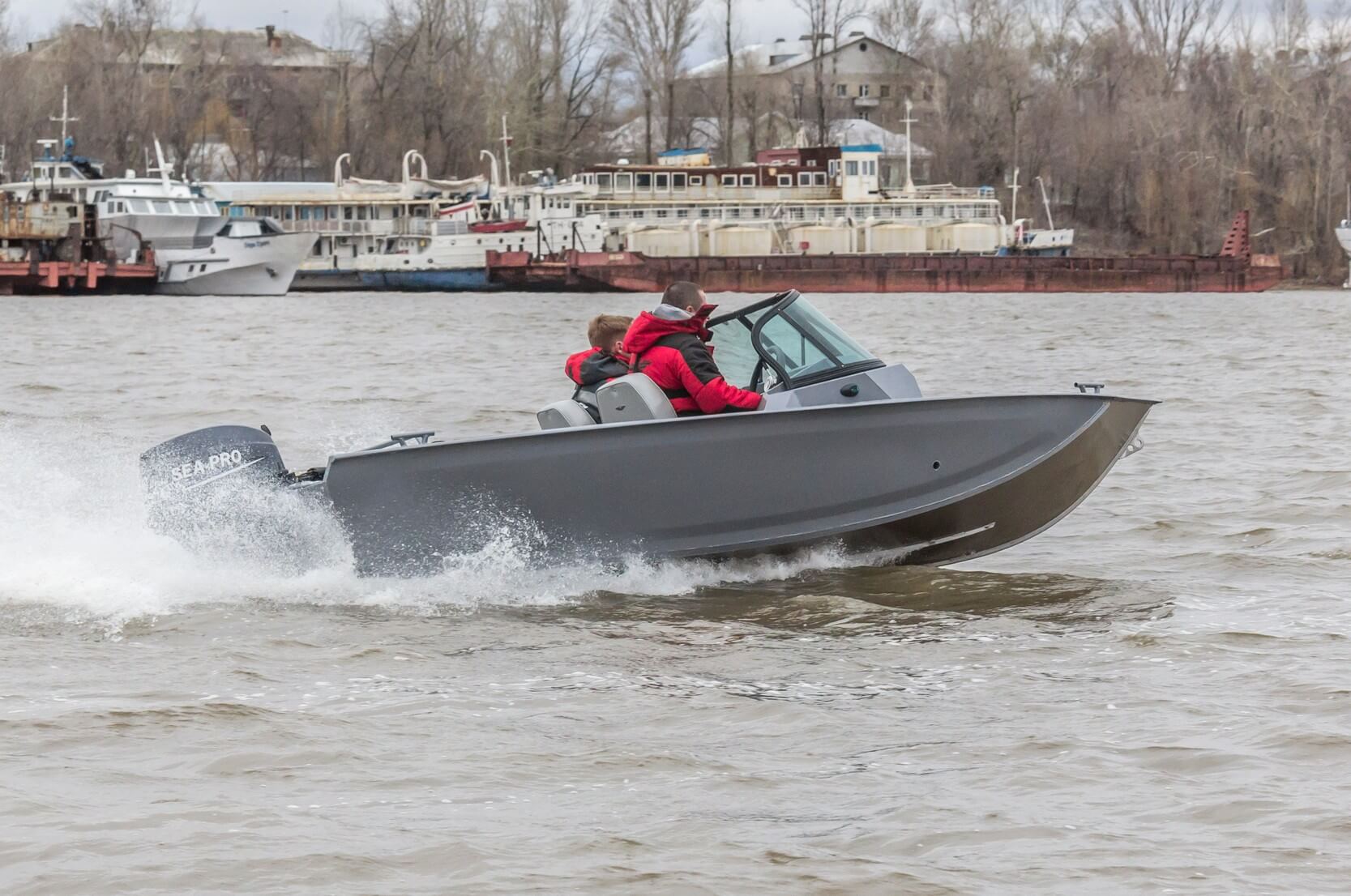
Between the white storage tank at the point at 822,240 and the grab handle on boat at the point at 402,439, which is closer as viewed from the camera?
the grab handle on boat at the point at 402,439

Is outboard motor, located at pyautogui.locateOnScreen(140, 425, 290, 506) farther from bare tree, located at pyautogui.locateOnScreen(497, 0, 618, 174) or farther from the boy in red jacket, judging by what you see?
bare tree, located at pyautogui.locateOnScreen(497, 0, 618, 174)

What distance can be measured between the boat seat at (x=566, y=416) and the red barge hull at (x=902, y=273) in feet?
193

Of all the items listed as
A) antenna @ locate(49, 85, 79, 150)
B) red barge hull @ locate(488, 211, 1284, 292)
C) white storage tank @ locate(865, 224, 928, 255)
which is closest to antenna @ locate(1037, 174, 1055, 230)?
white storage tank @ locate(865, 224, 928, 255)

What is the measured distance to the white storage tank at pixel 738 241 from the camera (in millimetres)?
75188

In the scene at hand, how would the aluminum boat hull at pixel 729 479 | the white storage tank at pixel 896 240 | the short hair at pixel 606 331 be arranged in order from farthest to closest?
1. the white storage tank at pixel 896 240
2. the short hair at pixel 606 331
3. the aluminum boat hull at pixel 729 479

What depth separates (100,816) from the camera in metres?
5.75

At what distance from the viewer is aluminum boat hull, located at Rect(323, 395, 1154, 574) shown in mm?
8820

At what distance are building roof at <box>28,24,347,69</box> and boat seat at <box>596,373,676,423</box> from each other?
78096 millimetres

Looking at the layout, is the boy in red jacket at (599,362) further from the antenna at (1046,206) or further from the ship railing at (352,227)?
the antenna at (1046,206)

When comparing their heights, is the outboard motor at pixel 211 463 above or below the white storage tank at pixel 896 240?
below

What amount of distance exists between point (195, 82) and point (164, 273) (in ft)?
86.9

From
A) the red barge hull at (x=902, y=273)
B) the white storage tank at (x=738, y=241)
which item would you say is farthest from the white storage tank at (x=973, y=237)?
the white storage tank at (x=738, y=241)

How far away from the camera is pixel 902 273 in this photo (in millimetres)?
70000

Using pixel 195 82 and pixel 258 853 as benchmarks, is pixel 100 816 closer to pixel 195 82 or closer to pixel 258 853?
pixel 258 853
